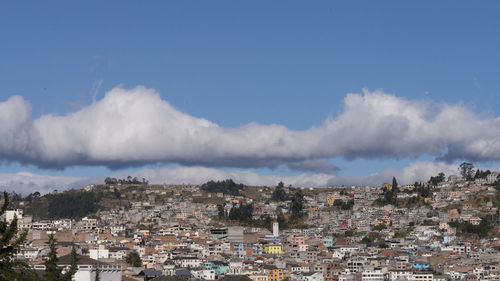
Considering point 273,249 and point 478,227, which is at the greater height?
point 478,227

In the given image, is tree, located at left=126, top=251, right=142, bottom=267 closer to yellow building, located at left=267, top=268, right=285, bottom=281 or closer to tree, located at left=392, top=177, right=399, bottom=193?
yellow building, located at left=267, top=268, right=285, bottom=281

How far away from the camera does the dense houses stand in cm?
12256

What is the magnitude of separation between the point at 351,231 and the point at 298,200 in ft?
72.1

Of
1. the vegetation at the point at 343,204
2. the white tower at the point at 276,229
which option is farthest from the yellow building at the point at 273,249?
the vegetation at the point at 343,204

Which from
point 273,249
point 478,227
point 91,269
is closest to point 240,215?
point 273,249

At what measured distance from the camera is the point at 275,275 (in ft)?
403

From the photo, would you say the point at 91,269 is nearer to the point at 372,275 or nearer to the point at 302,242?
the point at 372,275

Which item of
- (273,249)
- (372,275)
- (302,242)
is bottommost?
(372,275)

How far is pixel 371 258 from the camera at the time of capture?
13175cm

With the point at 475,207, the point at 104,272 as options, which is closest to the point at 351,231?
the point at 475,207

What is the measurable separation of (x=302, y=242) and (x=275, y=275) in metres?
28.1

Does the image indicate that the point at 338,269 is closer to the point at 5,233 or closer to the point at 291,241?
the point at 291,241

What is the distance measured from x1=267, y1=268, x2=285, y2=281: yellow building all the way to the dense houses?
5.6 inches

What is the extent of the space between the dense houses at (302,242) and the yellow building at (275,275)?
0.14 m
